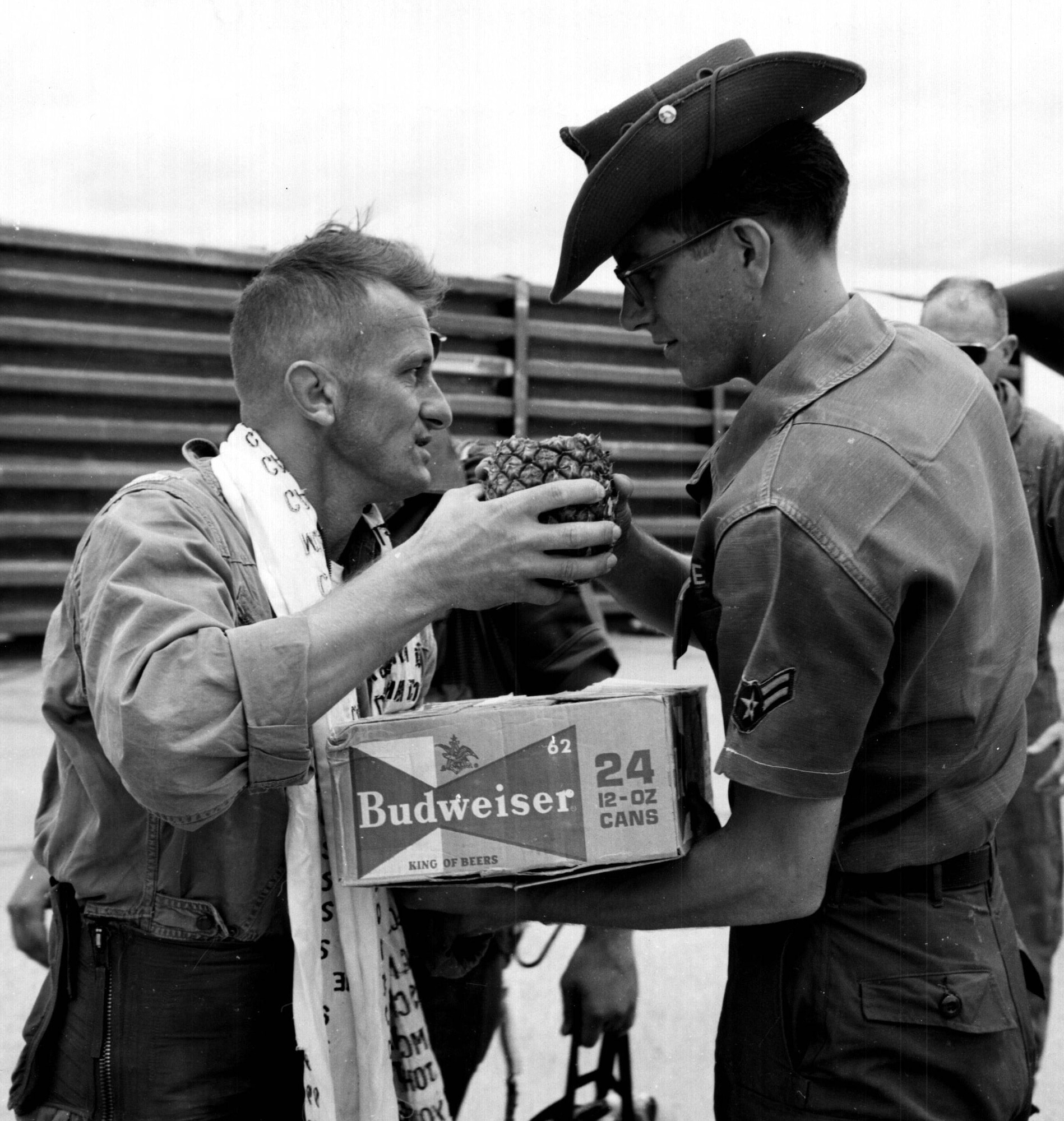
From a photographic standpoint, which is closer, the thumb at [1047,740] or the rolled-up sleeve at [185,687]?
the rolled-up sleeve at [185,687]

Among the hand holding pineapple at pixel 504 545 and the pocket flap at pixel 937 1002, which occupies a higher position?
the hand holding pineapple at pixel 504 545

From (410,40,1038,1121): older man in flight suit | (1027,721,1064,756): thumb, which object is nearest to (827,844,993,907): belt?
(410,40,1038,1121): older man in flight suit

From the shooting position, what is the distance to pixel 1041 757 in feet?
11.3

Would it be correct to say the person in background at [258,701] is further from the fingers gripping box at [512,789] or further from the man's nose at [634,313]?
the man's nose at [634,313]

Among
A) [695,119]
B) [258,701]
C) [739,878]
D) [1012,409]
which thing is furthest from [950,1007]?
[1012,409]

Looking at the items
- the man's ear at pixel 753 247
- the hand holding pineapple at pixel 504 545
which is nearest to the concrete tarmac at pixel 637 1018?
the hand holding pineapple at pixel 504 545

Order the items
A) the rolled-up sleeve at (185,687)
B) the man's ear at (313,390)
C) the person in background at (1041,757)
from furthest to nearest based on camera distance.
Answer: the person in background at (1041,757), the man's ear at (313,390), the rolled-up sleeve at (185,687)

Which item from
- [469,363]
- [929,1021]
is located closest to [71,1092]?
[929,1021]

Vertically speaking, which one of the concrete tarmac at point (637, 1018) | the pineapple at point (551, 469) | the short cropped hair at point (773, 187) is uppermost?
the short cropped hair at point (773, 187)

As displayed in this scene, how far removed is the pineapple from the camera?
66.2 inches

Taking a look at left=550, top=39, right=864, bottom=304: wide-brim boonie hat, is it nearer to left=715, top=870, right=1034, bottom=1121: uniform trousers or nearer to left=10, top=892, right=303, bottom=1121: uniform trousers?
left=715, top=870, right=1034, bottom=1121: uniform trousers

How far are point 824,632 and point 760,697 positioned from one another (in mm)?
120

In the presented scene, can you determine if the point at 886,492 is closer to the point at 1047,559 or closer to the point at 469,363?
the point at 1047,559

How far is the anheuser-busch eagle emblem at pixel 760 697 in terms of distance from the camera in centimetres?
149
